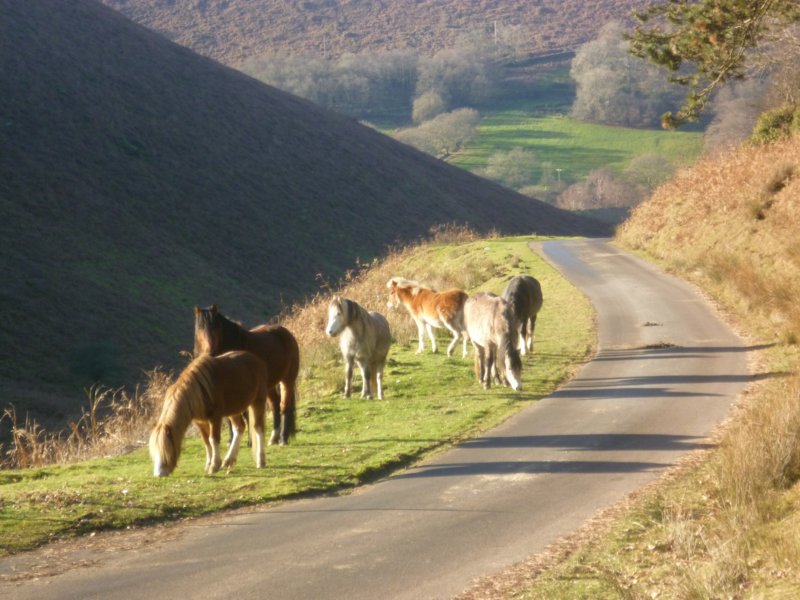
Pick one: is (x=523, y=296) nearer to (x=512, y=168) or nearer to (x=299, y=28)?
(x=512, y=168)

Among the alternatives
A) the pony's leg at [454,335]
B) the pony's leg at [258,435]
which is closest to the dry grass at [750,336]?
the pony's leg at [258,435]

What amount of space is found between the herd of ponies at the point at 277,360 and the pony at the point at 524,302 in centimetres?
2

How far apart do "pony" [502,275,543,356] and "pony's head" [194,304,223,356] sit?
7.65 meters

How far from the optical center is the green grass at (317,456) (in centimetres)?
1094

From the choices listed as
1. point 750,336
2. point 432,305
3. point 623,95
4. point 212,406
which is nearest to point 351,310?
point 432,305

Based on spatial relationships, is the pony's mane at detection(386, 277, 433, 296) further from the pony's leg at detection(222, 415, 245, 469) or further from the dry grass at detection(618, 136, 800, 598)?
the pony's leg at detection(222, 415, 245, 469)

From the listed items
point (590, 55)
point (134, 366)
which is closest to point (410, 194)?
point (134, 366)

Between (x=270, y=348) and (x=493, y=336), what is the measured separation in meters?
4.56

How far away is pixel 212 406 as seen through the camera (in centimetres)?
1227

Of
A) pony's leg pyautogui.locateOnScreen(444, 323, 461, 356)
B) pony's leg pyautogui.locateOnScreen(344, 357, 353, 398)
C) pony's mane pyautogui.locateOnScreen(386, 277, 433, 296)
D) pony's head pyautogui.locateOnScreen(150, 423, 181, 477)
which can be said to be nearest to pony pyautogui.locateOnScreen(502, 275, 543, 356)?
pony's leg pyautogui.locateOnScreen(444, 323, 461, 356)

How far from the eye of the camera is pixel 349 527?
10.2 metres

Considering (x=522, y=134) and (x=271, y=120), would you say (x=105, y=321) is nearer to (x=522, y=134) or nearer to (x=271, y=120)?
(x=271, y=120)

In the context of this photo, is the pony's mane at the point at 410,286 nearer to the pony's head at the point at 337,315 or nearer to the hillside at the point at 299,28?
the pony's head at the point at 337,315

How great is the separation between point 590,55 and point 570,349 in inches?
5448
